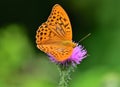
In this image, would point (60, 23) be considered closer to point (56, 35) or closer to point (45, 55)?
point (56, 35)

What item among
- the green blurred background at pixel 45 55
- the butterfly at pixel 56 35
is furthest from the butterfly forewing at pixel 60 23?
the green blurred background at pixel 45 55

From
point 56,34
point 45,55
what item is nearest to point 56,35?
point 56,34

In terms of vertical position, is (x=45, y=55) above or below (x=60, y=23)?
below

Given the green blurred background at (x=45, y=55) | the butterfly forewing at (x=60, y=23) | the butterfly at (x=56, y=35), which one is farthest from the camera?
the green blurred background at (x=45, y=55)

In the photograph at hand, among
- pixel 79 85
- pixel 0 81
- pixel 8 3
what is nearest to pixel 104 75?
pixel 79 85

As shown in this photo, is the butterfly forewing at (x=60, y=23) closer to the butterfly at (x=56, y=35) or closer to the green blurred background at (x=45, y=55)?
the butterfly at (x=56, y=35)

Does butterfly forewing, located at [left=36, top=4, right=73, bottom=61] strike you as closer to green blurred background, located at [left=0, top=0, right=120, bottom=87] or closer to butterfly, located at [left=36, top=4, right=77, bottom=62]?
butterfly, located at [left=36, top=4, right=77, bottom=62]

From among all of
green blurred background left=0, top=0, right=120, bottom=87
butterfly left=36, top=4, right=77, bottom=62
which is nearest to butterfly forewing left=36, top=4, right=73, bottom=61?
butterfly left=36, top=4, right=77, bottom=62
